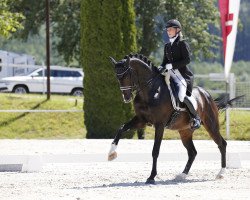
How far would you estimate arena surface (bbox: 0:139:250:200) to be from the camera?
1140 centimetres

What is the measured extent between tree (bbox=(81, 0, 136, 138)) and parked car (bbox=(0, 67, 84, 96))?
9.48 metres

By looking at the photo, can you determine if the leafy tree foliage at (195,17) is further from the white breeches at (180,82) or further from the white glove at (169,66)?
the white glove at (169,66)

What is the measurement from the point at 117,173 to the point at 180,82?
2.43m

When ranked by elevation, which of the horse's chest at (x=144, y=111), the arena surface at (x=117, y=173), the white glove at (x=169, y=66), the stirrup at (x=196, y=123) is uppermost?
the white glove at (x=169, y=66)

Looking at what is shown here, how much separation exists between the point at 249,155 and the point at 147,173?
4.60 metres

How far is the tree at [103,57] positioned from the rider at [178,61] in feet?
35.7

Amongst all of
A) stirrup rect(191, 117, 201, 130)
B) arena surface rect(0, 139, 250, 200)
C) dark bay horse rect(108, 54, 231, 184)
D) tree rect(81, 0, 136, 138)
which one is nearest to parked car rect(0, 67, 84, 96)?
tree rect(81, 0, 136, 138)

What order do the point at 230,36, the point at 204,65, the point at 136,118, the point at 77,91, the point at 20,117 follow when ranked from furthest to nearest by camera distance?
the point at 204,65 → the point at 77,91 → the point at 20,117 → the point at 230,36 → the point at 136,118

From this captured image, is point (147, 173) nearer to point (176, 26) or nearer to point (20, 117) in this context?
point (176, 26)

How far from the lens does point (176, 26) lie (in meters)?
13.7

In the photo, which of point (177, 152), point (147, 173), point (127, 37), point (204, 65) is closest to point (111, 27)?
point (127, 37)

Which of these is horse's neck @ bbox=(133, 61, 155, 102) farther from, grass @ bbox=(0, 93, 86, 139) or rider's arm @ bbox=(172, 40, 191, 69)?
grass @ bbox=(0, 93, 86, 139)

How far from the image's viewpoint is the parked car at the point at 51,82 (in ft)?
124

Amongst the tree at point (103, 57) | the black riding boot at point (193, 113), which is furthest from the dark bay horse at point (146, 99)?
the tree at point (103, 57)
